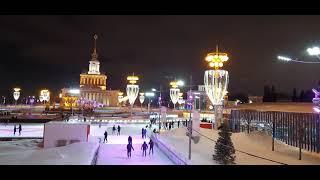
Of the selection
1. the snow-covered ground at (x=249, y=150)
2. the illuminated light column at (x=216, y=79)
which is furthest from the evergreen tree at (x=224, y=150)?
the illuminated light column at (x=216, y=79)

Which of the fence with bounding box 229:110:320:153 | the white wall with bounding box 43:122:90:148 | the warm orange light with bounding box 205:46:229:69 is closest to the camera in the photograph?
the fence with bounding box 229:110:320:153

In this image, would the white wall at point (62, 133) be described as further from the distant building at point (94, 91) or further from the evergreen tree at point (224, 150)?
the distant building at point (94, 91)

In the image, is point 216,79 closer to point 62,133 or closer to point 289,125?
point 289,125

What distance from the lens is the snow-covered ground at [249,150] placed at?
48.5 feet

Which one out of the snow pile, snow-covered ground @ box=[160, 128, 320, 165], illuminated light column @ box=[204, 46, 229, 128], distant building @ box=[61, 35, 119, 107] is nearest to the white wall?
the snow pile

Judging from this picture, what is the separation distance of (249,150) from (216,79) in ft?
28.8

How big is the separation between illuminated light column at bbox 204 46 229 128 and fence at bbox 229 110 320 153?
2218 millimetres

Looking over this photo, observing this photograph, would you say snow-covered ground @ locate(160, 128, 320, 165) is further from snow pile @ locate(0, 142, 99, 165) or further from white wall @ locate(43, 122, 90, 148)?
white wall @ locate(43, 122, 90, 148)

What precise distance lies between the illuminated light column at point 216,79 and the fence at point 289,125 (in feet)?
7.28

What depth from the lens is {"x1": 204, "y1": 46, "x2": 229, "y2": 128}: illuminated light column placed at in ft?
82.8
